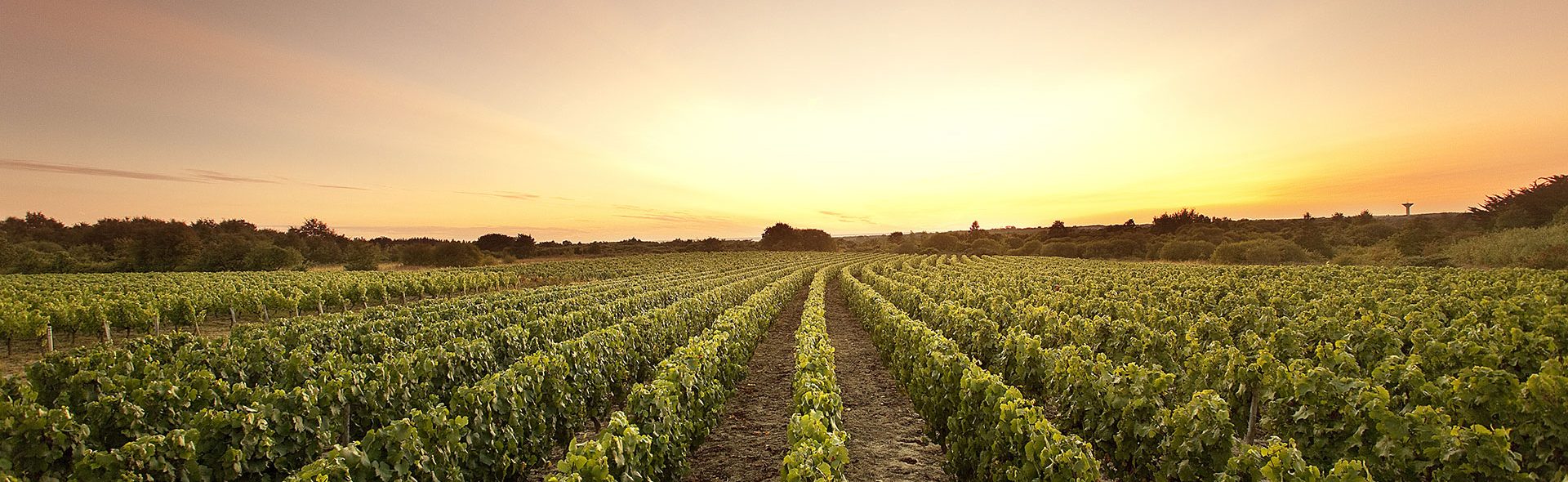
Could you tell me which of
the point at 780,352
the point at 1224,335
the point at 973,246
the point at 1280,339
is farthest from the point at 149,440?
the point at 973,246

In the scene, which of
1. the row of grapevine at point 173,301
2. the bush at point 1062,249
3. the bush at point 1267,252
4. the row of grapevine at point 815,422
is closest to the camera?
the row of grapevine at point 815,422

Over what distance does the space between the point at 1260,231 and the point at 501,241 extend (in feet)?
414

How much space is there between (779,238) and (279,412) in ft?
492

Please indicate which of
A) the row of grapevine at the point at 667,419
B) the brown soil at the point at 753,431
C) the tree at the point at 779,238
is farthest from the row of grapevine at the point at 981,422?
the tree at the point at 779,238

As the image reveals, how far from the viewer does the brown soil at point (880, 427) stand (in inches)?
313

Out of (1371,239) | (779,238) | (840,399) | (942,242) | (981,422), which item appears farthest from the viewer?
(779,238)

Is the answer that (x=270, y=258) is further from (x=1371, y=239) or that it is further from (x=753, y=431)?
(x=1371, y=239)

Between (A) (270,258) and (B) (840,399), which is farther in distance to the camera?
(A) (270,258)

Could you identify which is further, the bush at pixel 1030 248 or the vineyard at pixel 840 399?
the bush at pixel 1030 248

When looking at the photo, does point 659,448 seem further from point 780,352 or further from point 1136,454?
point 780,352

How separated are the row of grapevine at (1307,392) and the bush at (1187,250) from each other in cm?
6319

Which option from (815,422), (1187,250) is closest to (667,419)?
(815,422)

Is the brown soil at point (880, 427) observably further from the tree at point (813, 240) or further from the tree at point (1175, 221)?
the tree at point (813, 240)

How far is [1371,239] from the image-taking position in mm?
59094
